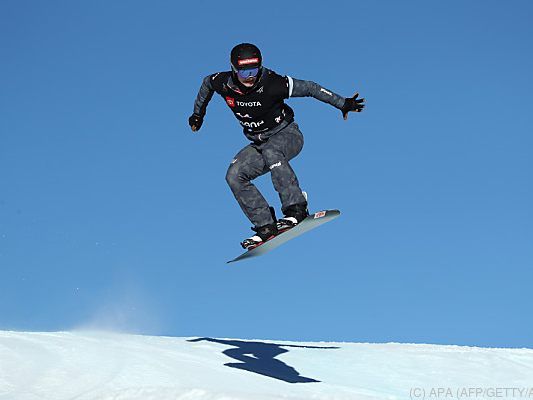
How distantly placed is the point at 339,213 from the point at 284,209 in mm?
758

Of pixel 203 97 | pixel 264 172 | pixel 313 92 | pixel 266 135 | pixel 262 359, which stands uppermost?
pixel 203 97

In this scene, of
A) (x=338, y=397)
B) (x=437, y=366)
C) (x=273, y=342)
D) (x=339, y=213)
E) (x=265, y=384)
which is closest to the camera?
(x=338, y=397)

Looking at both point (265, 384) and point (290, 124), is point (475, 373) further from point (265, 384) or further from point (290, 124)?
point (290, 124)

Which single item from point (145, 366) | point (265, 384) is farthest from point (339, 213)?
point (145, 366)

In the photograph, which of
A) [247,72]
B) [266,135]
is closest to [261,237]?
[266,135]

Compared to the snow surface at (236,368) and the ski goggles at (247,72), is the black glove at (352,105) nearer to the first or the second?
the ski goggles at (247,72)

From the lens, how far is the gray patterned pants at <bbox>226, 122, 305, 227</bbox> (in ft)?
34.5

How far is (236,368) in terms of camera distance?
10914mm

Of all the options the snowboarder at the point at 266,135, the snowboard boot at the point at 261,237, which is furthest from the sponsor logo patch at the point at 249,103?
the snowboard boot at the point at 261,237

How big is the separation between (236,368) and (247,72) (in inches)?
164

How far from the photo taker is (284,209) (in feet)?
34.5

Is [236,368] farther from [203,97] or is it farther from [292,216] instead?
[203,97]

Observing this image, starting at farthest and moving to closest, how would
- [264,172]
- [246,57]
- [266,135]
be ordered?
[264,172]
[266,135]
[246,57]

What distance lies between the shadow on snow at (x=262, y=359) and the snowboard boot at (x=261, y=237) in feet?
5.90
